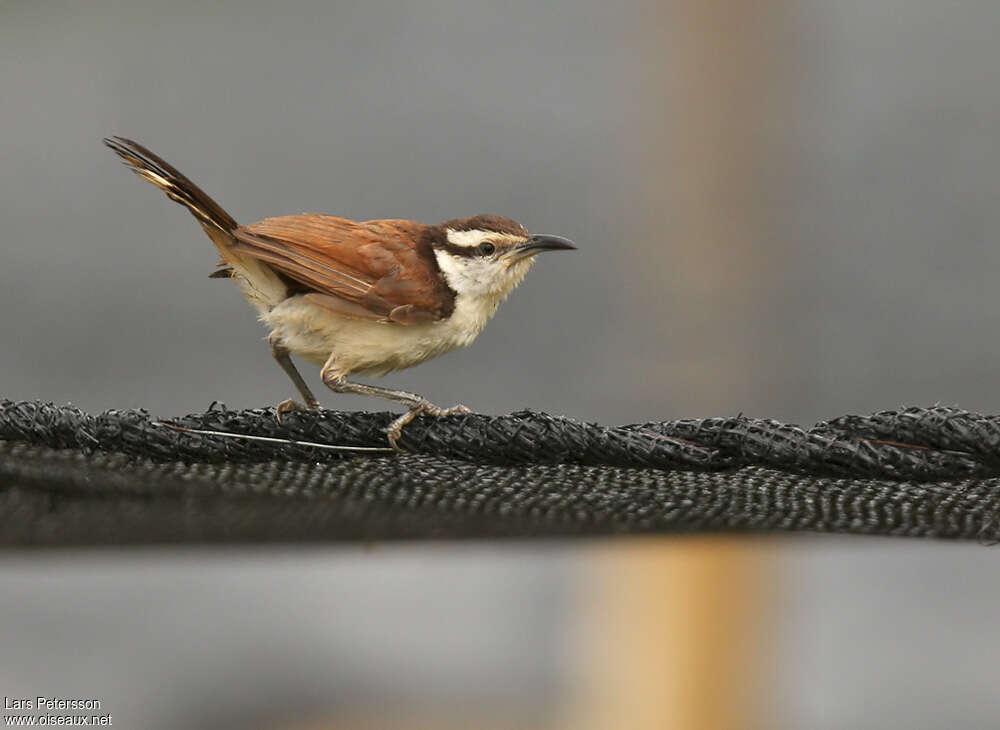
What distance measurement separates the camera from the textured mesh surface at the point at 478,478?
1.86 metres

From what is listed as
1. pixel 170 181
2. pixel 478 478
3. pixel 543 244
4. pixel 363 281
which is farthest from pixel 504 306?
pixel 478 478

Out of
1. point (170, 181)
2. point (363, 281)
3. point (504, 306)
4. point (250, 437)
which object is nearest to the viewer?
point (250, 437)

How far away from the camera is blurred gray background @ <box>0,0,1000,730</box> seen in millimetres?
3854

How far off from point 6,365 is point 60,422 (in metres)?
2.13

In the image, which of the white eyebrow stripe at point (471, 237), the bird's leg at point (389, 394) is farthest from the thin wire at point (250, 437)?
the white eyebrow stripe at point (471, 237)

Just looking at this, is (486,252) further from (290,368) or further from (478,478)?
(478,478)

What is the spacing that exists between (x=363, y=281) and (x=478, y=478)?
874 mm

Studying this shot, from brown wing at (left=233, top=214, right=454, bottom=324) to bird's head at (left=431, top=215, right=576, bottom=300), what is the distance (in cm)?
10

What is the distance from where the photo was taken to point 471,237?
3053mm

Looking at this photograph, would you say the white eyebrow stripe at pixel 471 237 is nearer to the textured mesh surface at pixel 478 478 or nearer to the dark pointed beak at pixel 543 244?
the dark pointed beak at pixel 543 244

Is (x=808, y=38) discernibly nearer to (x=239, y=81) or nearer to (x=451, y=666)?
(x=239, y=81)

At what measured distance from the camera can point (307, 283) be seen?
278 cm

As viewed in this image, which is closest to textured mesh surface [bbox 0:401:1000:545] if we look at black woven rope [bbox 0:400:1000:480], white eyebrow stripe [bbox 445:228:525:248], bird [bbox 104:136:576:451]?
black woven rope [bbox 0:400:1000:480]

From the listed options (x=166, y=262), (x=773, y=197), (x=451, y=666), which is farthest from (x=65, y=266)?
(x=773, y=197)
